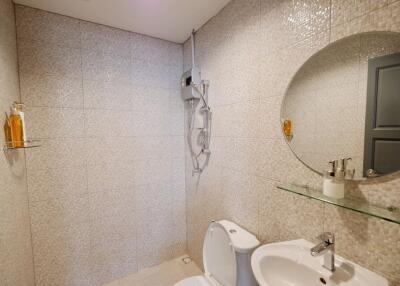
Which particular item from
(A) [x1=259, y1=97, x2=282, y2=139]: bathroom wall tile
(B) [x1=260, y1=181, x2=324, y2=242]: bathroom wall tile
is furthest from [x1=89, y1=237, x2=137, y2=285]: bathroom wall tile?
(A) [x1=259, y1=97, x2=282, y2=139]: bathroom wall tile

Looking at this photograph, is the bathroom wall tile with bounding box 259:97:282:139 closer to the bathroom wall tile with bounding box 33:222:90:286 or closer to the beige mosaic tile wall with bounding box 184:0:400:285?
the beige mosaic tile wall with bounding box 184:0:400:285

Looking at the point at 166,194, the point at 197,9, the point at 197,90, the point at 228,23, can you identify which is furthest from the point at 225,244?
the point at 197,9

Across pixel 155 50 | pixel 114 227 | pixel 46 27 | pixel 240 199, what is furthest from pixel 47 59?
pixel 240 199

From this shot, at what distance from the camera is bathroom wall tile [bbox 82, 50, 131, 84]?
1.65 m

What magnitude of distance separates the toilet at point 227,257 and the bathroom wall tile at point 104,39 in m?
1.72

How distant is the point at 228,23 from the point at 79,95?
1.34m

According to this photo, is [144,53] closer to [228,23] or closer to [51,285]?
[228,23]

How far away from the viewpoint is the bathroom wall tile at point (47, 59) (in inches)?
57.0

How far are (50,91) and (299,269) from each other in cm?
202

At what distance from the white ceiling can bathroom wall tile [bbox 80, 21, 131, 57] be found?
0.05 metres

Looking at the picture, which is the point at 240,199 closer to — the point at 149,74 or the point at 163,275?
the point at 163,275

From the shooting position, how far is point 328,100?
2.90 ft

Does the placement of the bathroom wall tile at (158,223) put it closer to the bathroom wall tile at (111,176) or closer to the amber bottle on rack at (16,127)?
the bathroom wall tile at (111,176)

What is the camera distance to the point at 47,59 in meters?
1.51
